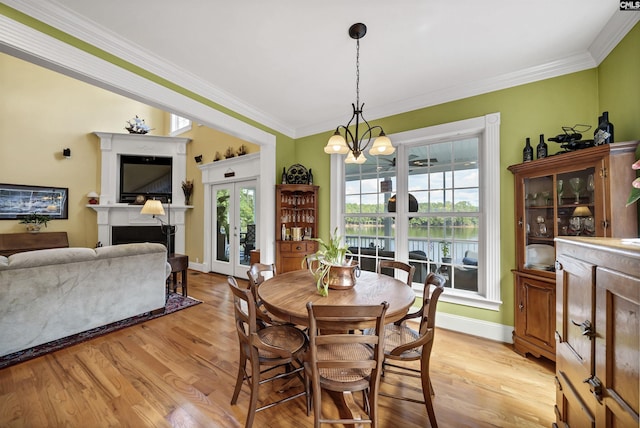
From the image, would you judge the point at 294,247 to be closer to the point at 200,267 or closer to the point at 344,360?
the point at 344,360

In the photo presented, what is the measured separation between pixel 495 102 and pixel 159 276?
15.1 ft

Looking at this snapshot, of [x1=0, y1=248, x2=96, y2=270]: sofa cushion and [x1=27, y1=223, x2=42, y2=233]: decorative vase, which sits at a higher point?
[x1=27, y1=223, x2=42, y2=233]: decorative vase

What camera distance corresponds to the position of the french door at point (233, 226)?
17.2 feet

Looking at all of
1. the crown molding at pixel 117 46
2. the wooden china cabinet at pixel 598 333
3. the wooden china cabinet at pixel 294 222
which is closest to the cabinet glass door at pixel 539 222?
the wooden china cabinet at pixel 598 333

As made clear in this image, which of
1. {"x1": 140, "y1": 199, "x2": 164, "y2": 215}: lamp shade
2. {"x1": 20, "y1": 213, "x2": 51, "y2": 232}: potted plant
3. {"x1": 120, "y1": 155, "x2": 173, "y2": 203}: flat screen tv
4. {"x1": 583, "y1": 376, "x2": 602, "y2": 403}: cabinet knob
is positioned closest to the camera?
{"x1": 583, "y1": 376, "x2": 602, "y2": 403}: cabinet knob

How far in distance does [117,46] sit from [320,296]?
2.76 meters

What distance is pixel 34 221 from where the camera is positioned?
4887 millimetres

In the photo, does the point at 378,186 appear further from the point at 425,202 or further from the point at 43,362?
the point at 43,362

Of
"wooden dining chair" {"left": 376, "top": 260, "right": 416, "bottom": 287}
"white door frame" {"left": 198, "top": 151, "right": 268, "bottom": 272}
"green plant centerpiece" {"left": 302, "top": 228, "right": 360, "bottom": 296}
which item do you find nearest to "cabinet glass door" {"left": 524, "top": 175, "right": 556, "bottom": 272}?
"wooden dining chair" {"left": 376, "top": 260, "right": 416, "bottom": 287}

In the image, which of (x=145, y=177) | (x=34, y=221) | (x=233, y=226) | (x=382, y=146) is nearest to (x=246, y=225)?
(x=233, y=226)

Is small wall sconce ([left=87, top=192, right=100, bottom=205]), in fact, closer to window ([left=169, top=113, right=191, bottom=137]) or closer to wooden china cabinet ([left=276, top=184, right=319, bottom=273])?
window ([left=169, top=113, right=191, bottom=137])

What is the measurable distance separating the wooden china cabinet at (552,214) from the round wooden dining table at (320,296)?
4.53ft

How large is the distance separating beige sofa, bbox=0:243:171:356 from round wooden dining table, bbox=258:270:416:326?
6.60 ft

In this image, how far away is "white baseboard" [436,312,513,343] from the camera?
256 cm
